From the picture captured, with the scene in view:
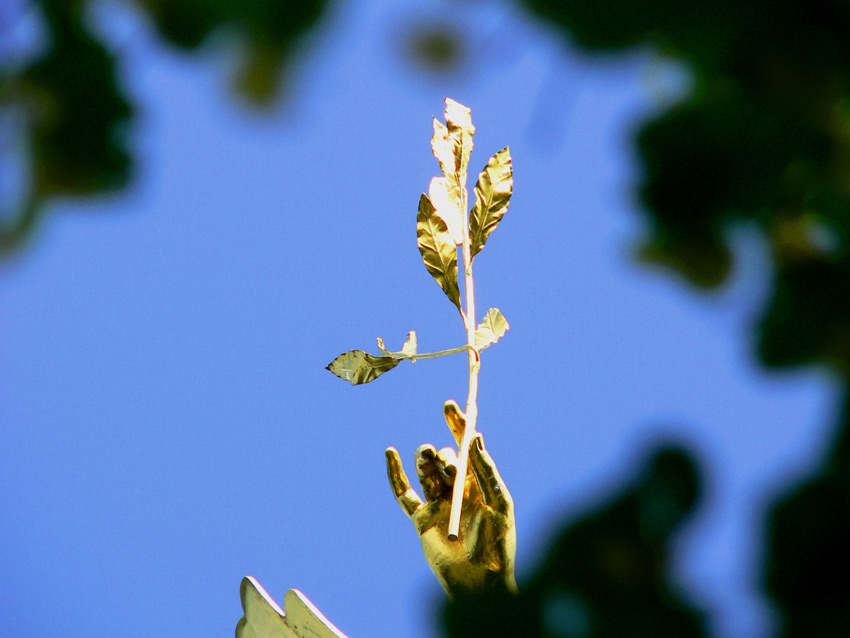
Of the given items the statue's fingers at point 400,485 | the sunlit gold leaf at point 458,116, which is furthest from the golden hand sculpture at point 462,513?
the sunlit gold leaf at point 458,116

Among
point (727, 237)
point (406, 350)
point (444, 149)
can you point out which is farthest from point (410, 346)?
point (727, 237)

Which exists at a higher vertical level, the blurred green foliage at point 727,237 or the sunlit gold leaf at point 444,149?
the sunlit gold leaf at point 444,149

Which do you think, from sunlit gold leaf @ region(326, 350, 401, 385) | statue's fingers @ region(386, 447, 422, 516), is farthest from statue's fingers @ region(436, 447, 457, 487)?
sunlit gold leaf @ region(326, 350, 401, 385)

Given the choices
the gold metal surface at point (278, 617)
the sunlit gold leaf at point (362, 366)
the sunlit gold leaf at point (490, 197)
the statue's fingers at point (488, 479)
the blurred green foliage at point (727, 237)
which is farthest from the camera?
the sunlit gold leaf at point (490, 197)

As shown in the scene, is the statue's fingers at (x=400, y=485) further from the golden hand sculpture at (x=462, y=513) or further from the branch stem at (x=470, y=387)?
the branch stem at (x=470, y=387)

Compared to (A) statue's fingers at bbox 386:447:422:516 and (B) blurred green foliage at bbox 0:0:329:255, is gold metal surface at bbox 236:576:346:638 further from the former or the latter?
(B) blurred green foliage at bbox 0:0:329:255

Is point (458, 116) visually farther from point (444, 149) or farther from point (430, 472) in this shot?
point (430, 472)

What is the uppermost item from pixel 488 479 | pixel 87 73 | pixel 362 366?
pixel 362 366
